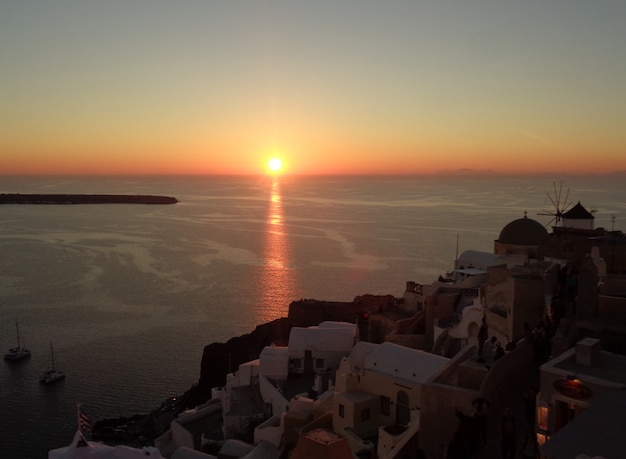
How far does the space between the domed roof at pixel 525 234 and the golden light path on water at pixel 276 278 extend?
75.6 ft

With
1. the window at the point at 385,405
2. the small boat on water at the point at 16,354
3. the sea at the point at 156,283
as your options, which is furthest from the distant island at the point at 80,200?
the window at the point at 385,405

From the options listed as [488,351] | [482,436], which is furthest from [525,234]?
[482,436]

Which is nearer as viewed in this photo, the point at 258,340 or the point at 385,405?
the point at 385,405

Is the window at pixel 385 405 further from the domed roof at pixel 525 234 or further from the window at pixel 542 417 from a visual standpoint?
the domed roof at pixel 525 234

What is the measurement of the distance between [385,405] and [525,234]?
14.3 m

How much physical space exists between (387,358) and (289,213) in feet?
372

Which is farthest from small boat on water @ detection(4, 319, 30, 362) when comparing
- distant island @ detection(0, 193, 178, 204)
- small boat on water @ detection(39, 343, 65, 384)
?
distant island @ detection(0, 193, 178, 204)

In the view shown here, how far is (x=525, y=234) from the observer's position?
2659 centimetres

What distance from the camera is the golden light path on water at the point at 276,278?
48188 millimetres

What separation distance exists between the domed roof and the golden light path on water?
75.6 feet

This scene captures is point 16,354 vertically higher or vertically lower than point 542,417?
lower

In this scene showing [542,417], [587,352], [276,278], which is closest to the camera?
[542,417]

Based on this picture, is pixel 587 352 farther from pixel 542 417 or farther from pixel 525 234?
pixel 525 234

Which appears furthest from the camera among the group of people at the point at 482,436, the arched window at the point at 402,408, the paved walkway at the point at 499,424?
the arched window at the point at 402,408
